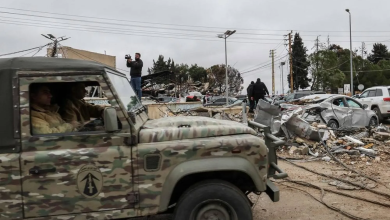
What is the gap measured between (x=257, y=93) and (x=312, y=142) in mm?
5499

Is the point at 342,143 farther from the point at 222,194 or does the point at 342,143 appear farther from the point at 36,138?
the point at 36,138

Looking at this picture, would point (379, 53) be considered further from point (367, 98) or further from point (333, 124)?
point (333, 124)

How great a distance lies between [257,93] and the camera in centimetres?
1480

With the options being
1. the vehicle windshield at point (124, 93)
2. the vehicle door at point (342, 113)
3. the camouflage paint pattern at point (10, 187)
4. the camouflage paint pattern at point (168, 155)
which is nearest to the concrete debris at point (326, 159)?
the vehicle door at point (342, 113)

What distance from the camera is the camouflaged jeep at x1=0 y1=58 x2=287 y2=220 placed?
303 centimetres

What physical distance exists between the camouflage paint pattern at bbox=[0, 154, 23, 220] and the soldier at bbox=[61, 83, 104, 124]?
2.42ft

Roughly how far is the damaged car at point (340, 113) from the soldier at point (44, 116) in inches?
408

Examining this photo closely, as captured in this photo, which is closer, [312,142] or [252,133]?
[252,133]

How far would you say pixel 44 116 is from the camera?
3.26 metres

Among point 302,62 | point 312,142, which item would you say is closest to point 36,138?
point 312,142

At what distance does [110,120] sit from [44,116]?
0.74m

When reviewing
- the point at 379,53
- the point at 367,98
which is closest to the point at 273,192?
the point at 367,98

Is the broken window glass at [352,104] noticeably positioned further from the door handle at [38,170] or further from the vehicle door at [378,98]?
the door handle at [38,170]

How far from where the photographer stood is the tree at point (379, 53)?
6956 centimetres
